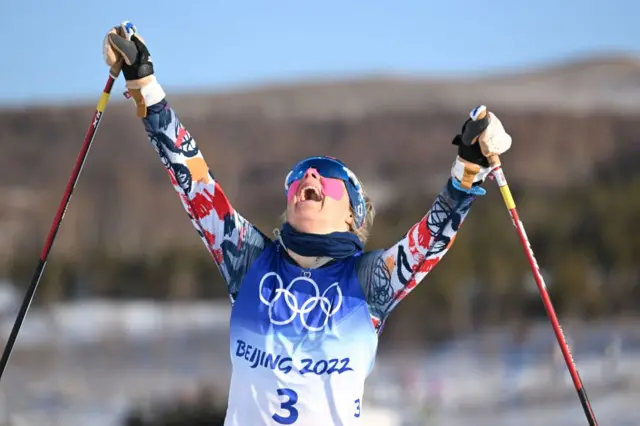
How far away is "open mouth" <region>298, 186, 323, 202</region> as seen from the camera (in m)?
A: 2.30

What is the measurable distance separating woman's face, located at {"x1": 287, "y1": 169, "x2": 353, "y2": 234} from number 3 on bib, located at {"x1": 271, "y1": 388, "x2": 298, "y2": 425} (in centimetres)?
37

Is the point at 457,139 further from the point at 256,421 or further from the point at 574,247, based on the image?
the point at 574,247

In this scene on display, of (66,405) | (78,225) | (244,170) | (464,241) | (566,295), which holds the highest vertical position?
(244,170)

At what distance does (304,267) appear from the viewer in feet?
7.54

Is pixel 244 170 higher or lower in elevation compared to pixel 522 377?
higher

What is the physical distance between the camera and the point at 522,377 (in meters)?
14.5

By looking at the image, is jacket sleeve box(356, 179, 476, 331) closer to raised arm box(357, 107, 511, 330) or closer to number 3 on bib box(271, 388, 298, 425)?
raised arm box(357, 107, 511, 330)

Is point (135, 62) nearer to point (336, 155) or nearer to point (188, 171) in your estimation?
point (188, 171)

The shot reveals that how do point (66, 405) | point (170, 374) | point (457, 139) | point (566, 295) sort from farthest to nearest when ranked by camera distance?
1. point (566, 295)
2. point (170, 374)
3. point (66, 405)
4. point (457, 139)

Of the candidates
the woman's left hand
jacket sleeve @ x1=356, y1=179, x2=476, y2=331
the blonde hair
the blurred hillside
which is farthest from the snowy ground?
the woman's left hand

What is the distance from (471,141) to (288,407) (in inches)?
27.5

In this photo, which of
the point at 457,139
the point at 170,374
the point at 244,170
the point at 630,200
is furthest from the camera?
the point at 244,170

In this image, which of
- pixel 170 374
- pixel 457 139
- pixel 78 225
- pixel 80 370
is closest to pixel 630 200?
pixel 170 374

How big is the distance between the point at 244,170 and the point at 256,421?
2423 cm
